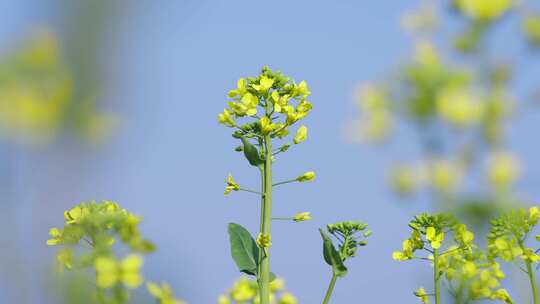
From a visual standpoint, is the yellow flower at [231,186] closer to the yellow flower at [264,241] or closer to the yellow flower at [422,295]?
the yellow flower at [264,241]

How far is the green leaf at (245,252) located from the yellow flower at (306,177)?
194mm

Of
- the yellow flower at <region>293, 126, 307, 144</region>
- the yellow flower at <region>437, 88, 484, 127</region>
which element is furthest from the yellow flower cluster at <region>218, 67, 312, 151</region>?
the yellow flower at <region>437, 88, 484, 127</region>

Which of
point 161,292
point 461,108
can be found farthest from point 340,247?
point 461,108

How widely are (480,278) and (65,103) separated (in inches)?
43.7

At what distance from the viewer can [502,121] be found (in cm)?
560

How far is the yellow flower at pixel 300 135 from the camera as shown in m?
1.59

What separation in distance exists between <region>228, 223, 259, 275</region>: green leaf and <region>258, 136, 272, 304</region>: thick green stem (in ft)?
0.11

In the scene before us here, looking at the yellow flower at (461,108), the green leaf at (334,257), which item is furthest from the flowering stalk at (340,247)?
the yellow flower at (461,108)

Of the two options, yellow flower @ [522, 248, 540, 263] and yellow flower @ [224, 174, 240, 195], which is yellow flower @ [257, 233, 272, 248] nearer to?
yellow flower @ [224, 174, 240, 195]

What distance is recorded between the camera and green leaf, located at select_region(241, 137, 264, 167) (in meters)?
1.45

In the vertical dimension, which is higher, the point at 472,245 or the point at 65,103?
the point at 472,245

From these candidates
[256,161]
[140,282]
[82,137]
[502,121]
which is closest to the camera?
[82,137]

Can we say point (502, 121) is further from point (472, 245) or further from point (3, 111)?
point (3, 111)

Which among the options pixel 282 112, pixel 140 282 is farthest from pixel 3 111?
pixel 282 112
